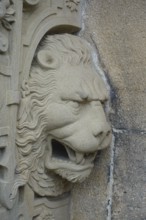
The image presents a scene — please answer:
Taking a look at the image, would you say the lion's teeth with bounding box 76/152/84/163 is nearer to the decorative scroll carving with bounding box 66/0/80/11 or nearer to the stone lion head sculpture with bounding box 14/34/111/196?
the stone lion head sculpture with bounding box 14/34/111/196

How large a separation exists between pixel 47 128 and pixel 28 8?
13.5 inches

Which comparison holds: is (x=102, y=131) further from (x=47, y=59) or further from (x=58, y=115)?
(x=47, y=59)

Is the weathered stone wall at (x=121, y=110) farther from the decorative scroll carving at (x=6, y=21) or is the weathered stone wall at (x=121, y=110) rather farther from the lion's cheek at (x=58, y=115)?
the decorative scroll carving at (x=6, y=21)

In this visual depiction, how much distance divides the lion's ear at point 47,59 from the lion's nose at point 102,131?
0.22 m

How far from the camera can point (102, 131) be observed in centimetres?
122

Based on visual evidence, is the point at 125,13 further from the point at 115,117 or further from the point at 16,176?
the point at 16,176

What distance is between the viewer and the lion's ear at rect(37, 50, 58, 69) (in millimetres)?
1211

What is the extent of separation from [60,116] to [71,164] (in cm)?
17

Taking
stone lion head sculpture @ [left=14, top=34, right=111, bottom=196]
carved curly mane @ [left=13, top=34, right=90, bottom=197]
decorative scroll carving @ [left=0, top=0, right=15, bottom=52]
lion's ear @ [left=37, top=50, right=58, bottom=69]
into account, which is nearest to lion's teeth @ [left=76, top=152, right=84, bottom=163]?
stone lion head sculpture @ [left=14, top=34, right=111, bottom=196]

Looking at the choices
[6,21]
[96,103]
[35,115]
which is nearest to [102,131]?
[96,103]

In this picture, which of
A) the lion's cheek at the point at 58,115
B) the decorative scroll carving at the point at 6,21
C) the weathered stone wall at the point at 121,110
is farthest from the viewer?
the weathered stone wall at the point at 121,110

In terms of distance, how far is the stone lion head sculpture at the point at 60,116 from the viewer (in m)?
1.19

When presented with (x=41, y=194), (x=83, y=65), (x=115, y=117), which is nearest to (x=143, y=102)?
(x=115, y=117)

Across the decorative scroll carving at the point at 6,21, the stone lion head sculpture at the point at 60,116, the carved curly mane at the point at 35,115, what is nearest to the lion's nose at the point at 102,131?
the stone lion head sculpture at the point at 60,116
